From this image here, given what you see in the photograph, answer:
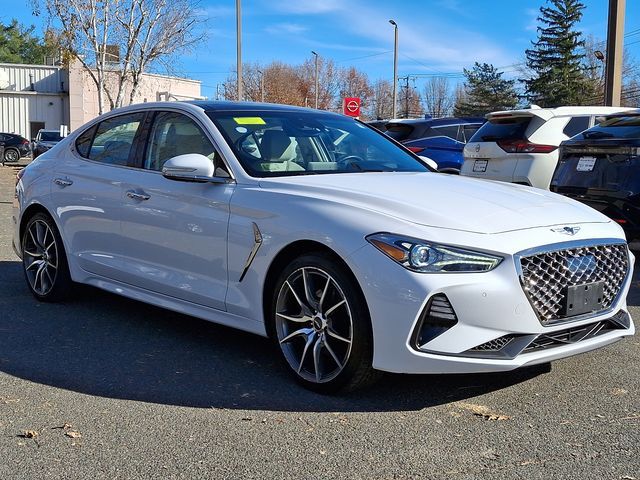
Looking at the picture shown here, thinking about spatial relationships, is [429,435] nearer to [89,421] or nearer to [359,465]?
[359,465]

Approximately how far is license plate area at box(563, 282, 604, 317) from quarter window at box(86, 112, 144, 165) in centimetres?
320

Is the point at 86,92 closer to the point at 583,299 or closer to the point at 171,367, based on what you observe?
the point at 171,367

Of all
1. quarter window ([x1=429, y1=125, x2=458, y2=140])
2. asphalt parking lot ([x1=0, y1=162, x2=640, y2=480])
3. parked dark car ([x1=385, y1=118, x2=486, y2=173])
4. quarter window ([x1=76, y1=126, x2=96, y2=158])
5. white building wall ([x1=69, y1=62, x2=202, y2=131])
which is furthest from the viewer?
white building wall ([x1=69, y1=62, x2=202, y2=131])

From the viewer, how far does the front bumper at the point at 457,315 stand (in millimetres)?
Answer: 3449

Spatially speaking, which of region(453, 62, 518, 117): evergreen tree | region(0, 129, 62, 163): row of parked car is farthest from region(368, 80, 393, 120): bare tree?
region(0, 129, 62, 163): row of parked car

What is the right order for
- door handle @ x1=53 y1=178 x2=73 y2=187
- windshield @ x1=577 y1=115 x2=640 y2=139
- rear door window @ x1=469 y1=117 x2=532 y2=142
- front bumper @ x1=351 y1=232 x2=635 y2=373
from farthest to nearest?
rear door window @ x1=469 y1=117 x2=532 y2=142 → windshield @ x1=577 y1=115 x2=640 y2=139 → door handle @ x1=53 y1=178 x2=73 y2=187 → front bumper @ x1=351 y1=232 x2=635 y2=373

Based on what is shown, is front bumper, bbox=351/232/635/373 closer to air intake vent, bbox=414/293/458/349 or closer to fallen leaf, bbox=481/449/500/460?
air intake vent, bbox=414/293/458/349

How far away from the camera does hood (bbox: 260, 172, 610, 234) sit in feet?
12.1

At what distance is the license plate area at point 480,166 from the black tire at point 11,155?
29102 mm

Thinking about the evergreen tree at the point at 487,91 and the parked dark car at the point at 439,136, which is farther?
the evergreen tree at the point at 487,91

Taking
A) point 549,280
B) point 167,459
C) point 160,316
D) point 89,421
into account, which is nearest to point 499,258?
point 549,280

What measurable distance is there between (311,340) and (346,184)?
0.92 m

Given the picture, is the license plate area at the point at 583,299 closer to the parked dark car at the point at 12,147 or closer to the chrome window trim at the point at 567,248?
the chrome window trim at the point at 567,248

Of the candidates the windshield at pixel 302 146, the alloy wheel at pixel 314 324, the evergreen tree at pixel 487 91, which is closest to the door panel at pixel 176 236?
the windshield at pixel 302 146
